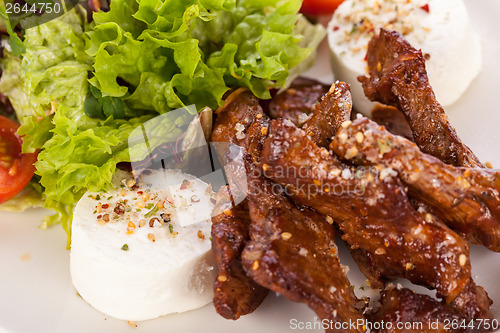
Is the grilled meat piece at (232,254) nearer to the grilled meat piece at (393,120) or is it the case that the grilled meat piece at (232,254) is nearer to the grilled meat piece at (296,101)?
the grilled meat piece at (296,101)

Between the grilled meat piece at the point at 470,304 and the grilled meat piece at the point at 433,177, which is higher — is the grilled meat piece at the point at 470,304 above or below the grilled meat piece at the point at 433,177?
below

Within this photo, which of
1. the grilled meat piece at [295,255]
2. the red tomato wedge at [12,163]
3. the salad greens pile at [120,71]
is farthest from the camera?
the red tomato wedge at [12,163]

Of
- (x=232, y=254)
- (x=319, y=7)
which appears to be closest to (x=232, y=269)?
(x=232, y=254)

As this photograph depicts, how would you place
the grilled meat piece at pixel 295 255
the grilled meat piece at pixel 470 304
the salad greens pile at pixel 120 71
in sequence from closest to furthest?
the grilled meat piece at pixel 295 255, the grilled meat piece at pixel 470 304, the salad greens pile at pixel 120 71

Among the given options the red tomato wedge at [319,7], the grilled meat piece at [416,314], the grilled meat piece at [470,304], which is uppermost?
the red tomato wedge at [319,7]

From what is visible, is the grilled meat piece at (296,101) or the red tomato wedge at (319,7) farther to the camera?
the red tomato wedge at (319,7)

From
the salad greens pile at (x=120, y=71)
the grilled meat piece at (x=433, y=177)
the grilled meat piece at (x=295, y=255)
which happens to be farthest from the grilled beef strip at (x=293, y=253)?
the salad greens pile at (x=120, y=71)

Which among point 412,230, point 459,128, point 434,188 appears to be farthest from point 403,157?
point 459,128

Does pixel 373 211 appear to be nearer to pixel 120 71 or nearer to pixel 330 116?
pixel 330 116
